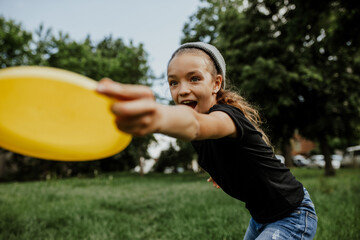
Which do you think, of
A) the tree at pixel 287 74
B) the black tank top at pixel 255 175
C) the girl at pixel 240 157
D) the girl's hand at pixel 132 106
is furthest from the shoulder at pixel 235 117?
the tree at pixel 287 74

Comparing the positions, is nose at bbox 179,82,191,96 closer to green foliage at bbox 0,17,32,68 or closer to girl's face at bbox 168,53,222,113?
girl's face at bbox 168,53,222,113

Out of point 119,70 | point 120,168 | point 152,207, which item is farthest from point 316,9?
point 120,168

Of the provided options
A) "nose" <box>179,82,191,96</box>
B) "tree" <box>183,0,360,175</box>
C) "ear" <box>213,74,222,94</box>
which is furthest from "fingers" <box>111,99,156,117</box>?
"tree" <box>183,0,360,175</box>

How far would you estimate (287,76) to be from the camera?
34.9 feet

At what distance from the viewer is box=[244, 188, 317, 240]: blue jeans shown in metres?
1.55

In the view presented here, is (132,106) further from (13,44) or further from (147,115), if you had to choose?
(13,44)

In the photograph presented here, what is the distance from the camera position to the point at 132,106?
69cm

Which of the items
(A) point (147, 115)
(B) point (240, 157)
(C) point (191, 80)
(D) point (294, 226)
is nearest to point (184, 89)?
(C) point (191, 80)

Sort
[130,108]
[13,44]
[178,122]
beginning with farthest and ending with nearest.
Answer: [13,44]
[178,122]
[130,108]

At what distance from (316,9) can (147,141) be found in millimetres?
15449

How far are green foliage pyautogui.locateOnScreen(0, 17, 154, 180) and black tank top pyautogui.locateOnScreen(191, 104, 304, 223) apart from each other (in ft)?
54.5

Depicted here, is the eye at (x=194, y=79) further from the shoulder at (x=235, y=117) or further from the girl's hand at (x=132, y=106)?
the girl's hand at (x=132, y=106)

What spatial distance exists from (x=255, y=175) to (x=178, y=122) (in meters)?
0.86

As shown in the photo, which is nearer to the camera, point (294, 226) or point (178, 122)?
point (178, 122)
